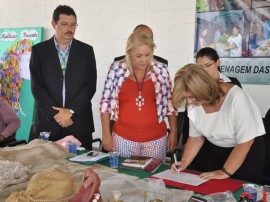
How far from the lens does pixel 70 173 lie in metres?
1.71

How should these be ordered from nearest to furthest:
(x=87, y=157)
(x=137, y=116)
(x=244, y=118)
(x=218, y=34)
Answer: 1. (x=244, y=118)
2. (x=87, y=157)
3. (x=137, y=116)
4. (x=218, y=34)

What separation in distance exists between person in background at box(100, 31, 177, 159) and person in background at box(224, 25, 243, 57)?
1.20m

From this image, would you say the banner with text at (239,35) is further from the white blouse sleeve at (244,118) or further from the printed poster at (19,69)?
the printed poster at (19,69)

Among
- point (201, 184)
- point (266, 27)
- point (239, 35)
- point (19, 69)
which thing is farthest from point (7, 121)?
point (266, 27)

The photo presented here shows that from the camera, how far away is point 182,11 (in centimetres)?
352

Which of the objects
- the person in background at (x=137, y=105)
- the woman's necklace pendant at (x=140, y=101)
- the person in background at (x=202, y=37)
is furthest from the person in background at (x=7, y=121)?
the person in background at (x=202, y=37)

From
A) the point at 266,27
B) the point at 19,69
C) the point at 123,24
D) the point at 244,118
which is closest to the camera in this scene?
the point at 244,118

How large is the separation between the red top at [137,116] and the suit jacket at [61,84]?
1.71 feet

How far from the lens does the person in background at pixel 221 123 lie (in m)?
1.60

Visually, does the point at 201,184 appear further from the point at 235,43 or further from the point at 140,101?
the point at 235,43

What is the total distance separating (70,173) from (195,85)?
28.4 inches

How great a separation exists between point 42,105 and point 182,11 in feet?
5.64

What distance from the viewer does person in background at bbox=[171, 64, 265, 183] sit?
1.60 meters

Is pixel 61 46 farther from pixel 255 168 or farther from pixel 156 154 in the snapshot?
pixel 255 168
